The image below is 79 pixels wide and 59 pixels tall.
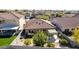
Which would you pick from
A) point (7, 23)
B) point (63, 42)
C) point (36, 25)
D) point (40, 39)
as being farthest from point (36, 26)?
point (63, 42)

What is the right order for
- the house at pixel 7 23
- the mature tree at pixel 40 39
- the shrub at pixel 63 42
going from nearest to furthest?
the shrub at pixel 63 42 < the mature tree at pixel 40 39 < the house at pixel 7 23

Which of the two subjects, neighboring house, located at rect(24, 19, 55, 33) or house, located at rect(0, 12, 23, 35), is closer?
house, located at rect(0, 12, 23, 35)

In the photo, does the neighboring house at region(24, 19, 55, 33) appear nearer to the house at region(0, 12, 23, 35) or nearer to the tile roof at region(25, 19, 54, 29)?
the tile roof at region(25, 19, 54, 29)

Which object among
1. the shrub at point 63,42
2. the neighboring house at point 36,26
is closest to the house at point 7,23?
the neighboring house at point 36,26

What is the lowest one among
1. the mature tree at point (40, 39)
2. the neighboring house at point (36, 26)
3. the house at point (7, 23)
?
the mature tree at point (40, 39)

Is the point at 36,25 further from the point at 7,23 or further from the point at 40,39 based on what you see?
the point at 7,23

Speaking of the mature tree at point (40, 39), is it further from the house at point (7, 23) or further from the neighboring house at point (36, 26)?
the neighboring house at point (36, 26)

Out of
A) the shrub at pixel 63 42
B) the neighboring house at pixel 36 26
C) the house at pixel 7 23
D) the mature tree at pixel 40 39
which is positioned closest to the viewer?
the shrub at pixel 63 42

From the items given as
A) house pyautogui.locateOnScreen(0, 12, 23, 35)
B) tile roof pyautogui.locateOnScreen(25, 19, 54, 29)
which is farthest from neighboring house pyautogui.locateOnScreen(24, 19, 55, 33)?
house pyautogui.locateOnScreen(0, 12, 23, 35)
